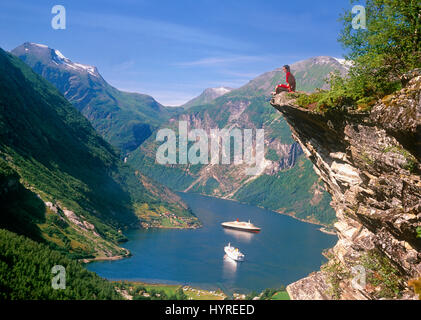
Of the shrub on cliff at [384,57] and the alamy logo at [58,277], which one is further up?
the shrub on cliff at [384,57]

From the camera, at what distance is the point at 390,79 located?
1579 cm

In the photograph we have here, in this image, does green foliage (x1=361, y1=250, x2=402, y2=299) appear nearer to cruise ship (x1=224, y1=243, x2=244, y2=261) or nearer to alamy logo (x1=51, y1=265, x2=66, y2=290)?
alamy logo (x1=51, y1=265, x2=66, y2=290)

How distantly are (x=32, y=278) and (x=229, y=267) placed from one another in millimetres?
92430

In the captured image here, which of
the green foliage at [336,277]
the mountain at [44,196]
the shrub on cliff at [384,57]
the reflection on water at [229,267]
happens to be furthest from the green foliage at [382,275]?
the reflection on water at [229,267]

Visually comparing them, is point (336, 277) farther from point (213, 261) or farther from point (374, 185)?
point (213, 261)

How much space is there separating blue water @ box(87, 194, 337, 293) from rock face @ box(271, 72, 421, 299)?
100 meters

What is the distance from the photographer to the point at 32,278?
5691 cm

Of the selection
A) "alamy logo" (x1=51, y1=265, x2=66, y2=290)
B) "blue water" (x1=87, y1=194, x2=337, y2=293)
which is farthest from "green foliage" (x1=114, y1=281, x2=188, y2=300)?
"alamy logo" (x1=51, y1=265, x2=66, y2=290)

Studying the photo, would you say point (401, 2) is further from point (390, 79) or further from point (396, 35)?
point (390, 79)

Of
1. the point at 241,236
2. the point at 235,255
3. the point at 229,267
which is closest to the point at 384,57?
the point at 229,267

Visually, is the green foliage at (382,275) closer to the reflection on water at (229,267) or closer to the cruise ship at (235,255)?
the reflection on water at (229,267)

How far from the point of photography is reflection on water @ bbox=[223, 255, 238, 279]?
12850 cm

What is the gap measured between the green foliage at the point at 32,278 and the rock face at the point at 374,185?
47.3m

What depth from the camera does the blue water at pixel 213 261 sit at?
121 meters
